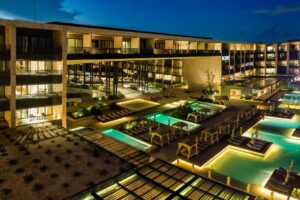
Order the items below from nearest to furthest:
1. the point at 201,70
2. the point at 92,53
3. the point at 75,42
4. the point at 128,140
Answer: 1. the point at 128,140
2. the point at 92,53
3. the point at 75,42
4. the point at 201,70

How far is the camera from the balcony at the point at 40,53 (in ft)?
75.5

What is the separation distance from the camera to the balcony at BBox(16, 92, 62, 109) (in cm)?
2338

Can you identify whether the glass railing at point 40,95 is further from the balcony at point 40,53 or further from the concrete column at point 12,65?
the balcony at point 40,53

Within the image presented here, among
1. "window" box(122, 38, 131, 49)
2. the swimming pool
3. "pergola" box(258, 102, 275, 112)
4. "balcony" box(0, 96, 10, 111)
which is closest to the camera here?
"balcony" box(0, 96, 10, 111)

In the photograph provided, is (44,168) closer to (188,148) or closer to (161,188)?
(161,188)

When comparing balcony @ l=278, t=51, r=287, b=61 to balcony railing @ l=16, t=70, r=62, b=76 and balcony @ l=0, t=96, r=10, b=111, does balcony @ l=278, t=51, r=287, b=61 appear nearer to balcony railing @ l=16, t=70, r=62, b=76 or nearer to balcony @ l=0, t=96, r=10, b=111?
balcony railing @ l=16, t=70, r=62, b=76

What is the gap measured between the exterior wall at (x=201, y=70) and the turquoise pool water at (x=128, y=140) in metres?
30.2

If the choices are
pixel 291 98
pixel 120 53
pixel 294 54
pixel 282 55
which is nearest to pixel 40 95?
pixel 120 53

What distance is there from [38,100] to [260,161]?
2094cm

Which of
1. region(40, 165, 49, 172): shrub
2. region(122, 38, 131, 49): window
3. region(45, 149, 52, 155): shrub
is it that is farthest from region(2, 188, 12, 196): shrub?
region(122, 38, 131, 49): window

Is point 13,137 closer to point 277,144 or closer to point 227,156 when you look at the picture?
point 227,156

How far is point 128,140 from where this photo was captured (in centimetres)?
2522

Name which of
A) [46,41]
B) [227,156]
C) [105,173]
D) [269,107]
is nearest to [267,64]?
[269,107]

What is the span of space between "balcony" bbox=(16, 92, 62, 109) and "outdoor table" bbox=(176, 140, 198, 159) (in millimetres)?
13036
